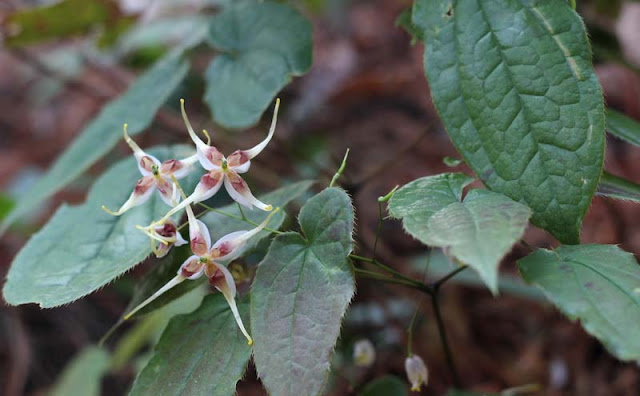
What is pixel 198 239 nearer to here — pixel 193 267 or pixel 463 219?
pixel 193 267

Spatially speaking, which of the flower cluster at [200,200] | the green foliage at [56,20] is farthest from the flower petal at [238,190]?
the green foliage at [56,20]

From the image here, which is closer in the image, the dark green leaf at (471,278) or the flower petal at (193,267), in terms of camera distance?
the flower petal at (193,267)

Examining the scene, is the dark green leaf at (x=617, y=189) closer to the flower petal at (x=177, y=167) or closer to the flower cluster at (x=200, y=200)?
the flower cluster at (x=200, y=200)

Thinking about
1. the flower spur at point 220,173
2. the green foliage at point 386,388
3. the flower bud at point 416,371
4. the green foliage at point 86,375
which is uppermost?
the flower spur at point 220,173

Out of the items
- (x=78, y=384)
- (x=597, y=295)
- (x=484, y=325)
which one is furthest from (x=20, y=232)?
(x=597, y=295)

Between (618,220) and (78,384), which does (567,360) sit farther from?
(78,384)

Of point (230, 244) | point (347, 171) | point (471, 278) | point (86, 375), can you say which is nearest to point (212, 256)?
point (230, 244)

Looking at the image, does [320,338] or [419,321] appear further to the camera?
[419,321]
